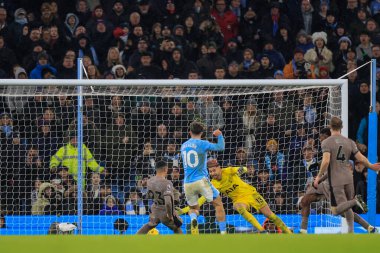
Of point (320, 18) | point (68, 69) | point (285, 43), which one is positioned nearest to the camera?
point (68, 69)

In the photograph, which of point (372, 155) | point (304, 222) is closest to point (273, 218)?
point (304, 222)

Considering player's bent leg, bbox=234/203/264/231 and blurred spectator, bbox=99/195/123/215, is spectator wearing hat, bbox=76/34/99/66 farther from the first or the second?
player's bent leg, bbox=234/203/264/231

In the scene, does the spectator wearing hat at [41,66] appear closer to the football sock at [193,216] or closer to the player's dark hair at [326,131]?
the football sock at [193,216]

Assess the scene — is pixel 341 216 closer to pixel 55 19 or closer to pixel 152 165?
pixel 152 165

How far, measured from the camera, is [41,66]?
1778cm

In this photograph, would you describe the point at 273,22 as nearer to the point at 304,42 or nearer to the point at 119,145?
the point at 304,42

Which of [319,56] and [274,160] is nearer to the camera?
[274,160]

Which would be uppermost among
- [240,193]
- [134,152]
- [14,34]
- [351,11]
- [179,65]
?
[351,11]

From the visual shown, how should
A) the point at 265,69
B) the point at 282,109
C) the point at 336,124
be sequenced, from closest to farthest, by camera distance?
the point at 336,124 → the point at 282,109 → the point at 265,69

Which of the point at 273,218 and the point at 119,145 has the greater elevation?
the point at 119,145

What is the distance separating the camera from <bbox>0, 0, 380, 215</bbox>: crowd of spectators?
16.0 meters

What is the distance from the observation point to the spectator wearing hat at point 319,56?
738 inches

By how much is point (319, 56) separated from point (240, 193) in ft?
14.4

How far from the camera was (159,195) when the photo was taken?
14.3 meters
